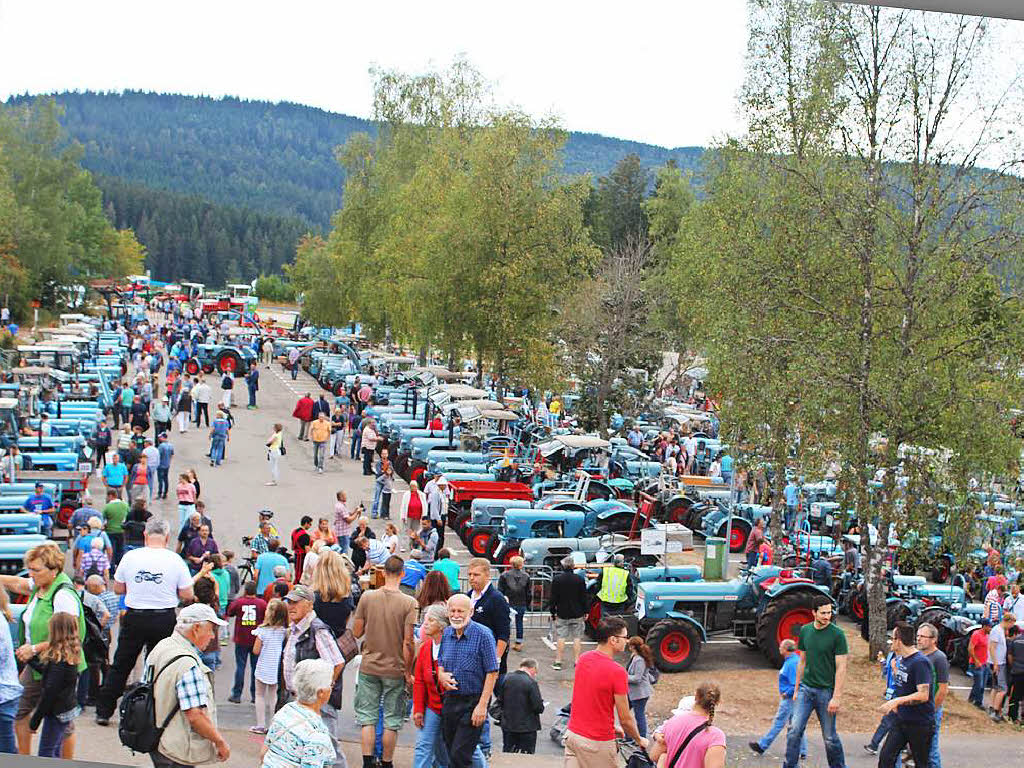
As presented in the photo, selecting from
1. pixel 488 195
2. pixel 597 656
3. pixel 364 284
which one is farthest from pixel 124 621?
pixel 364 284

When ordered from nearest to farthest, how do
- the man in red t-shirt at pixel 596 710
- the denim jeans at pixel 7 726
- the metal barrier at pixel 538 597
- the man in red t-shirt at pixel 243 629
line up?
the man in red t-shirt at pixel 596 710
the denim jeans at pixel 7 726
the man in red t-shirt at pixel 243 629
the metal barrier at pixel 538 597

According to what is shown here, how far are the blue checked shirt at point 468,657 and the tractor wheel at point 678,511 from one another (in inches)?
582

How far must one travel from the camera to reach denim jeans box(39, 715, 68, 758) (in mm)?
7270

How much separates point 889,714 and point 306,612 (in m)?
4.43

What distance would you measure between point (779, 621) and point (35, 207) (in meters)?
51.0

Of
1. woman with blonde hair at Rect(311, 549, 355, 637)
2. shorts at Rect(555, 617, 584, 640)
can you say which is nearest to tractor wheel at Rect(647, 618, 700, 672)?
shorts at Rect(555, 617, 584, 640)

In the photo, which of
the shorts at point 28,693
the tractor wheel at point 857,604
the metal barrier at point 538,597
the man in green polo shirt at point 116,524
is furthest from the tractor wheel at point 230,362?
the shorts at point 28,693

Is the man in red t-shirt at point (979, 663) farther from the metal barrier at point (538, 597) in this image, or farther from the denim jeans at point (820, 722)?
the metal barrier at point (538, 597)

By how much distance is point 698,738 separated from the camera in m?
6.36

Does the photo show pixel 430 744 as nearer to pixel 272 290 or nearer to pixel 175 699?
pixel 175 699

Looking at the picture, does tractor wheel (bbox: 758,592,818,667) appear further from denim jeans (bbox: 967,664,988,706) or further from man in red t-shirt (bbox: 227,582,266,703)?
man in red t-shirt (bbox: 227,582,266,703)

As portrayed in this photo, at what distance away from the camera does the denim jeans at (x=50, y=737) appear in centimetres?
727

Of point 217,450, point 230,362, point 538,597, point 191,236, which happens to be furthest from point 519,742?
point 191,236

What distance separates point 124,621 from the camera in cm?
868
